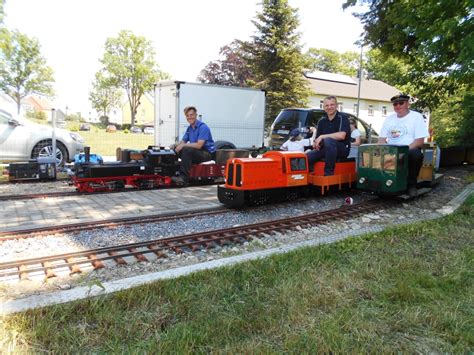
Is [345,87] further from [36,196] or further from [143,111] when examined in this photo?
[36,196]

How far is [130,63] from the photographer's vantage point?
227 ft

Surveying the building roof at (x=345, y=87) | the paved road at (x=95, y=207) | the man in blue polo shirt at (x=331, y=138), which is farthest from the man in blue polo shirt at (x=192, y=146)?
Answer: the building roof at (x=345, y=87)

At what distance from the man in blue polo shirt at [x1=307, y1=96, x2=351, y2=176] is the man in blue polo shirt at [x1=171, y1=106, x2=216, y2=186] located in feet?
8.23

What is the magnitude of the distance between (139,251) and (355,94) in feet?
169

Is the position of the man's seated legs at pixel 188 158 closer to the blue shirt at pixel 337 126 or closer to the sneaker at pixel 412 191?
the blue shirt at pixel 337 126

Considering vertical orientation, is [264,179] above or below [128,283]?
above

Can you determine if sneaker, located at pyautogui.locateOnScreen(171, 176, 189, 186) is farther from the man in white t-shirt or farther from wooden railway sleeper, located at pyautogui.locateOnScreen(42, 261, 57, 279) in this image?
wooden railway sleeper, located at pyautogui.locateOnScreen(42, 261, 57, 279)

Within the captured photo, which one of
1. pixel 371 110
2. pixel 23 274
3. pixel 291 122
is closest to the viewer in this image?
pixel 23 274

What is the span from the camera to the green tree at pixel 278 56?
28766 mm

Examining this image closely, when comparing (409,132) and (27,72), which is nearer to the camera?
(409,132)

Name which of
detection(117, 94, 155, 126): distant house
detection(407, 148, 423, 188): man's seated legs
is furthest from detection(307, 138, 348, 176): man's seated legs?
detection(117, 94, 155, 126): distant house

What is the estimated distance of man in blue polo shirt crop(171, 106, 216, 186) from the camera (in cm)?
861

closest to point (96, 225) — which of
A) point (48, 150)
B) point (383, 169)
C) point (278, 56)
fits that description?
point (383, 169)

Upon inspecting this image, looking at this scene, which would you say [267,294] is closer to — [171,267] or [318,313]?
[318,313]
